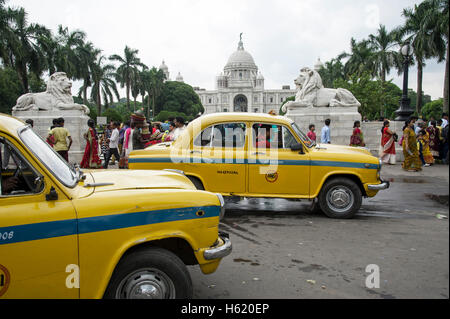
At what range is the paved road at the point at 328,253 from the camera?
381 centimetres

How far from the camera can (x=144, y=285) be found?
286cm

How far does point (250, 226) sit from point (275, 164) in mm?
1200

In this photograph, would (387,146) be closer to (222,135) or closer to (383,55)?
(222,135)

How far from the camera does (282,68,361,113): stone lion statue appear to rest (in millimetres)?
16594

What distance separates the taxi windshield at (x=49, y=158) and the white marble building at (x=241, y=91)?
129 meters

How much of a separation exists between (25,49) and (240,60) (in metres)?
109

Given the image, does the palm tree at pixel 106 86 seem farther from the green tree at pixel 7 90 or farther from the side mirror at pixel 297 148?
the side mirror at pixel 297 148

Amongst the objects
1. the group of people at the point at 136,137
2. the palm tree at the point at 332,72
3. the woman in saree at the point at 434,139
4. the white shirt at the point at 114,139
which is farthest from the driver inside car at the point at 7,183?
the palm tree at the point at 332,72

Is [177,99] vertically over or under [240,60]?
under

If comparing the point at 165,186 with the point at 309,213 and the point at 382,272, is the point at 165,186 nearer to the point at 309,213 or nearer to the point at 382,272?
the point at 382,272

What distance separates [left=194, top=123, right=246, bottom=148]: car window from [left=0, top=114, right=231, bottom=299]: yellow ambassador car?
3.64 meters

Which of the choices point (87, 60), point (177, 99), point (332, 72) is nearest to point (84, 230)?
point (87, 60)

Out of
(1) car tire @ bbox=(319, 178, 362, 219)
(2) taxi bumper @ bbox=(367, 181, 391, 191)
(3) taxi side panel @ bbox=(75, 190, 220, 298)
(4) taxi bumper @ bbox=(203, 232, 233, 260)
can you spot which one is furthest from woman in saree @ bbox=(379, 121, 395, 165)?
(3) taxi side panel @ bbox=(75, 190, 220, 298)

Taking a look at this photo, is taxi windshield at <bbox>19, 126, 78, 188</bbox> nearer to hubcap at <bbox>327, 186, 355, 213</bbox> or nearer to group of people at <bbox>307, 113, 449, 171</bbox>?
hubcap at <bbox>327, 186, 355, 213</bbox>
